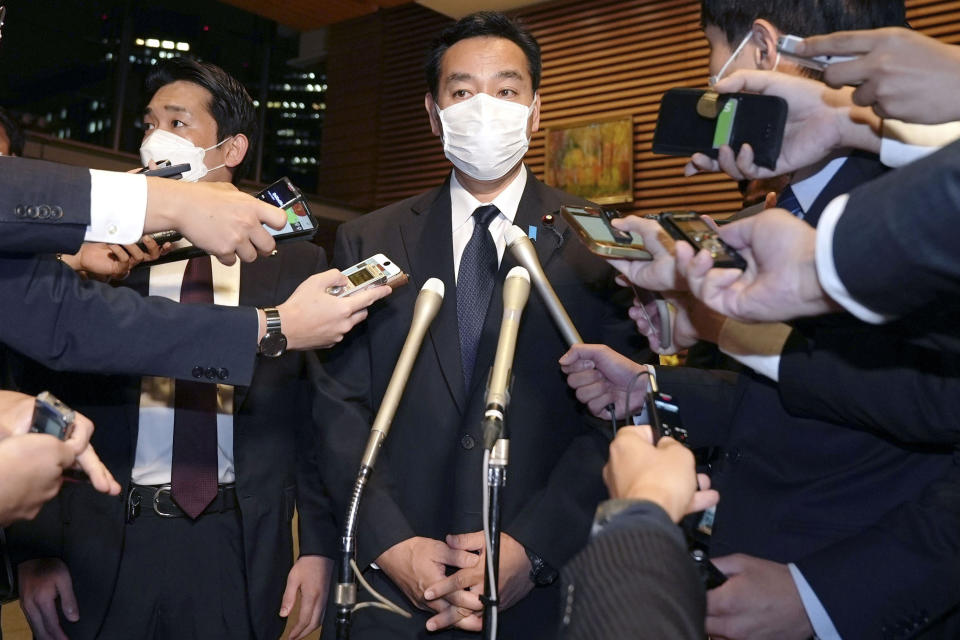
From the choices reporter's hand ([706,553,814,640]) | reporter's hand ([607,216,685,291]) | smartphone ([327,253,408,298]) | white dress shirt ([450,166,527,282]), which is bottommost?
reporter's hand ([706,553,814,640])

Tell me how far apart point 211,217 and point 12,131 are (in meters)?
1.72

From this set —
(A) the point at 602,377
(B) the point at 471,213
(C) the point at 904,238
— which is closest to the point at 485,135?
(B) the point at 471,213

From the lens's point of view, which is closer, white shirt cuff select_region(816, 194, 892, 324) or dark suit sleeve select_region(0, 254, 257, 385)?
white shirt cuff select_region(816, 194, 892, 324)

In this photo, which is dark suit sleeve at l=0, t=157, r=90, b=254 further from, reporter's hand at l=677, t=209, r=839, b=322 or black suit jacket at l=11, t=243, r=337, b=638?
reporter's hand at l=677, t=209, r=839, b=322

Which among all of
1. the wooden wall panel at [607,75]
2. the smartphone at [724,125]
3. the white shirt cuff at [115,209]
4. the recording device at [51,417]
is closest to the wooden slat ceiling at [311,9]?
the wooden wall panel at [607,75]

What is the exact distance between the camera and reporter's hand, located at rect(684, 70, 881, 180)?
160 centimetres

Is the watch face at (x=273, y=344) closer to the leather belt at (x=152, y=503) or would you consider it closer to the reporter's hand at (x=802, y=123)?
the leather belt at (x=152, y=503)

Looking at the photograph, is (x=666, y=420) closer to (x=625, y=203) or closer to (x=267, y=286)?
(x=267, y=286)

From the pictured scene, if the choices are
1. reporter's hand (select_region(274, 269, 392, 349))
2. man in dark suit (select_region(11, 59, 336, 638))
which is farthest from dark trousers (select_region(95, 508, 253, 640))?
reporter's hand (select_region(274, 269, 392, 349))

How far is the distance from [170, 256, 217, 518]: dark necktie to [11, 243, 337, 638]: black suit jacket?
0.23 feet

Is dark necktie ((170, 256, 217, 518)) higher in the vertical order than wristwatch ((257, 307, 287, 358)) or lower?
lower

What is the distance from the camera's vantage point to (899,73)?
1395 mm

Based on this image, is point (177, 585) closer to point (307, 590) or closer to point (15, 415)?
point (307, 590)

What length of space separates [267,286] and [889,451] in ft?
5.85
